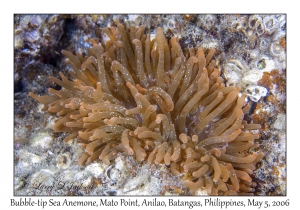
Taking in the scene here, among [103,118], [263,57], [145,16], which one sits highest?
[145,16]

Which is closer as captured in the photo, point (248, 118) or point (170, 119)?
point (170, 119)
